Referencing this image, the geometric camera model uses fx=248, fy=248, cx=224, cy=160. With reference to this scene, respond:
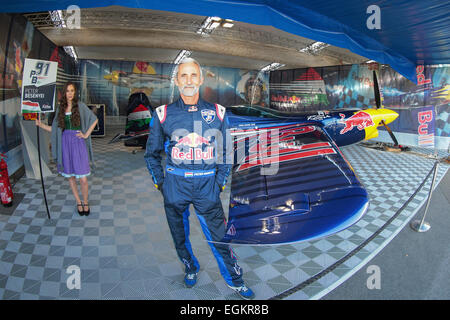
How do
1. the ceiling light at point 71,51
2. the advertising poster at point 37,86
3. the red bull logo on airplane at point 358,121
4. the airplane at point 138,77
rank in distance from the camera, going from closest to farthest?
the advertising poster at point 37,86 < the red bull logo on airplane at point 358,121 < the ceiling light at point 71,51 < the airplane at point 138,77

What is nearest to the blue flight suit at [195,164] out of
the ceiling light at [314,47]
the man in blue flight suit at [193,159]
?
the man in blue flight suit at [193,159]

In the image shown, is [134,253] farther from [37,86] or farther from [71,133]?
[37,86]

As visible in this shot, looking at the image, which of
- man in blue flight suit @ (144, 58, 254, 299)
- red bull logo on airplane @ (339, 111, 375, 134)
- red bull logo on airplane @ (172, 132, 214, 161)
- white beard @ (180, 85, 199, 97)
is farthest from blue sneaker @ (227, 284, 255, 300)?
red bull logo on airplane @ (339, 111, 375, 134)

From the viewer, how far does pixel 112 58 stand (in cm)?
1227

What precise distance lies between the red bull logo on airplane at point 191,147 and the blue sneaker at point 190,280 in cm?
102

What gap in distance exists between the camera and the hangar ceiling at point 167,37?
23.2 feet

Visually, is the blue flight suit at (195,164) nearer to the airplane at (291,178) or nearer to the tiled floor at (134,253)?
the airplane at (291,178)

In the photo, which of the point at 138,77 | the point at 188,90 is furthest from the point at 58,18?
the point at 188,90

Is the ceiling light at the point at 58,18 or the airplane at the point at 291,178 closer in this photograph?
the airplane at the point at 291,178

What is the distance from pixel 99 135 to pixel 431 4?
29.8ft

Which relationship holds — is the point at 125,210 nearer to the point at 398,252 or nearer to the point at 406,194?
the point at 398,252

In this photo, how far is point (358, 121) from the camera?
4438 millimetres

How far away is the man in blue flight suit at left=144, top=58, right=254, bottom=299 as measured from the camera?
72.4 inches
